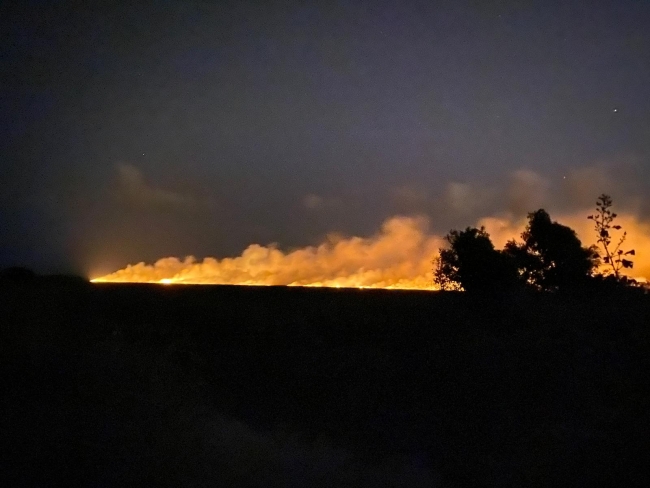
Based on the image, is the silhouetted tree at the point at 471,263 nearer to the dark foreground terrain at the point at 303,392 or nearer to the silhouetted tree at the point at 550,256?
the silhouetted tree at the point at 550,256

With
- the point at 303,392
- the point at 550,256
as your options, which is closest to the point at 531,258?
the point at 550,256

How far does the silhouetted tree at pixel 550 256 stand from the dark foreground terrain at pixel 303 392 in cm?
1282

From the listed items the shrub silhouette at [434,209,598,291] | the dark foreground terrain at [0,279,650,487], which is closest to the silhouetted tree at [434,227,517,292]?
the shrub silhouette at [434,209,598,291]

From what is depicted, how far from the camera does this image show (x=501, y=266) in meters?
31.3

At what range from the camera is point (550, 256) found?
33.9 meters

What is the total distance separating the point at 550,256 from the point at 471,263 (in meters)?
5.02

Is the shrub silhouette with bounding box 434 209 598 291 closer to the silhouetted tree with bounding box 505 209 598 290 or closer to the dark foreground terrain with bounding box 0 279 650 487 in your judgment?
the silhouetted tree with bounding box 505 209 598 290

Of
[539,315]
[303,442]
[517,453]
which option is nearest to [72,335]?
[303,442]

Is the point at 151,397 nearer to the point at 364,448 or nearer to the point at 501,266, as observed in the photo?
the point at 364,448

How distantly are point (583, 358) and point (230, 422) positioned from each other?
9.81 m

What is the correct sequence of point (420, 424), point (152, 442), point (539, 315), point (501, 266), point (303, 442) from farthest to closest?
point (501, 266), point (539, 315), point (420, 424), point (303, 442), point (152, 442)

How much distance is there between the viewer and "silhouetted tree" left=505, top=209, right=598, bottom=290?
33438 millimetres

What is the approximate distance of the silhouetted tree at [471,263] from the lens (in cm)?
3094

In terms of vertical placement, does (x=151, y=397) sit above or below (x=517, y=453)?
above
